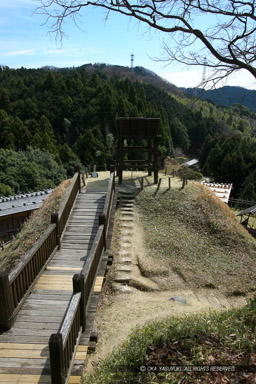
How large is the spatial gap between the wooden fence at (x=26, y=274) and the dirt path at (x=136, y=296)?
83.5 inches

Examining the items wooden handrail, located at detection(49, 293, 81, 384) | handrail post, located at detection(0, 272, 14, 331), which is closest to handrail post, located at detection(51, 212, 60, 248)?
handrail post, located at detection(0, 272, 14, 331)

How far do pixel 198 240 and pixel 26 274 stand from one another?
7.81m

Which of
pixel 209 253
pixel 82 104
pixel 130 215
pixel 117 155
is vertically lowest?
pixel 209 253

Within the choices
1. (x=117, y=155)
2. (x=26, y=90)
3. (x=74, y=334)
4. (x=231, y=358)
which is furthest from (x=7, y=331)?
(x=26, y=90)

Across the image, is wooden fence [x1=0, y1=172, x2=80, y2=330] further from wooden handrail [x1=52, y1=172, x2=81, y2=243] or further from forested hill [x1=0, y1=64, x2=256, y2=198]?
forested hill [x1=0, y1=64, x2=256, y2=198]

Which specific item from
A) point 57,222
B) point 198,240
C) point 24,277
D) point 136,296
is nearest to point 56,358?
point 24,277

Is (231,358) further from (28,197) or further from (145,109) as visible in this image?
(145,109)

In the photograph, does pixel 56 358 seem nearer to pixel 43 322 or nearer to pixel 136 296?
pixel 43 322

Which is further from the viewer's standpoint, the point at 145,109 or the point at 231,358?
the point at 145,109

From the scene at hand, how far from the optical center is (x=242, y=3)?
555 cm

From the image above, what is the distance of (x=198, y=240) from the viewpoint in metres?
11.7

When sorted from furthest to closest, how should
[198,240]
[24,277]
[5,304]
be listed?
[198,240] < [24,277] < [5,304]

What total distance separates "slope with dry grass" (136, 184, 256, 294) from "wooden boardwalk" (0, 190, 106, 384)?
3402 mm

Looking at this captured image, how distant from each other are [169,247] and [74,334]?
6801mm
